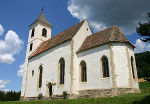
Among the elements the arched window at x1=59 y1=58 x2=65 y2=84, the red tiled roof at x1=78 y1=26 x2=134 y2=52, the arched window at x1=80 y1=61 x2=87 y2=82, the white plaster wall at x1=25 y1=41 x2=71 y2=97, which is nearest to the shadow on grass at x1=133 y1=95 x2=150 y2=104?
the red tiled roof at x1=78 y1=26 x2=134 y2=52

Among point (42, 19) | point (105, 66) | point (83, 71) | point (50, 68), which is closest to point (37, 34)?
point (42, 19)

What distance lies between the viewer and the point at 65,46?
21.8 meters

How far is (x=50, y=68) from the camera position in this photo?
23391mm

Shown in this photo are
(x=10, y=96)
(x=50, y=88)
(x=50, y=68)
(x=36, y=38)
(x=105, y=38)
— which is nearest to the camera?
(x=105, y=38)


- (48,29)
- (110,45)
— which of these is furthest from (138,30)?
(48,29)

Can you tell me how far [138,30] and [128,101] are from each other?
16.7 metres

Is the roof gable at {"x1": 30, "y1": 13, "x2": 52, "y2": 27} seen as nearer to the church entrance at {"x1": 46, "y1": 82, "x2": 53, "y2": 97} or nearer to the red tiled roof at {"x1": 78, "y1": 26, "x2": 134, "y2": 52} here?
the red tiled roof at {"x1": 78, "y1": 26, "x2": 134, "y2": 52}

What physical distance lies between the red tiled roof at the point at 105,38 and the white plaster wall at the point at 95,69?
A: 799 millimetres

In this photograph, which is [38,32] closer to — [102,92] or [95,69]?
[95,69]

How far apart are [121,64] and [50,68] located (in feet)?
36.9

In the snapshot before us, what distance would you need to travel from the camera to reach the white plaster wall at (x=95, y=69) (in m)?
17.5

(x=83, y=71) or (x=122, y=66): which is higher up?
(x=122, y=66)

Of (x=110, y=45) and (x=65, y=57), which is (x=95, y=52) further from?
(x=65, y=57)

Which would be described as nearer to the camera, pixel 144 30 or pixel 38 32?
pixel 144 30
